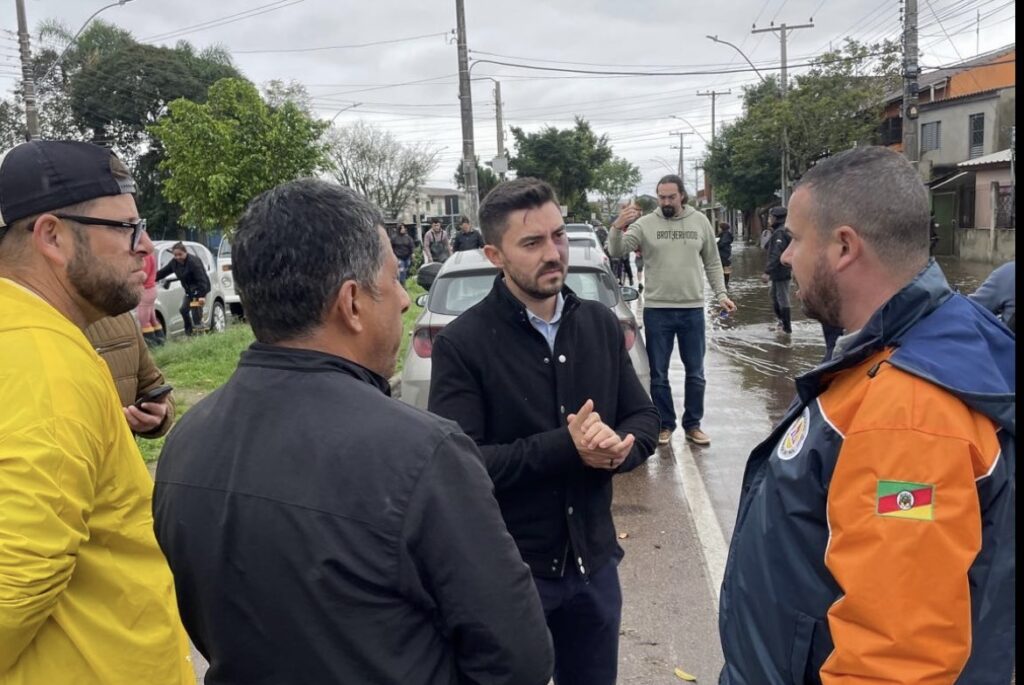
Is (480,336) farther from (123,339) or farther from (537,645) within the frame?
(123,339)

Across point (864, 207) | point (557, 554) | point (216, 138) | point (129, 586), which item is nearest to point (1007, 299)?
point (864, 207)

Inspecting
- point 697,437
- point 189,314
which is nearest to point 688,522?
point 697,437

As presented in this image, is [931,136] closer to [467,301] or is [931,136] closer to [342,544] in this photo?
[467,301]

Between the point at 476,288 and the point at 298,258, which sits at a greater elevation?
the point at 298,258

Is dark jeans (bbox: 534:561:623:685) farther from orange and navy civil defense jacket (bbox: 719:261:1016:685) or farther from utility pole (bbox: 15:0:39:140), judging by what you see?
utility pole (bbox: 15:0:39:140)

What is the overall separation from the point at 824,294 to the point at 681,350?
4.62m

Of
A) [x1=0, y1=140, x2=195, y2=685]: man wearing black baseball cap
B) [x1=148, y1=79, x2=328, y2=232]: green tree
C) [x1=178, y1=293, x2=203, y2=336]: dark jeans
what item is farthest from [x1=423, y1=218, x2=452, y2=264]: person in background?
[x1=0, y1=140, x2=195, y2=685]: man wearing black baseball cap

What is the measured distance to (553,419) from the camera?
8.11 ft

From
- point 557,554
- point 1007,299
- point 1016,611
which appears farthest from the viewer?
point 1007,299

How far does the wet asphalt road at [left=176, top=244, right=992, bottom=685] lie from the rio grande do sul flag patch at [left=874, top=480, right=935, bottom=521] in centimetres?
209

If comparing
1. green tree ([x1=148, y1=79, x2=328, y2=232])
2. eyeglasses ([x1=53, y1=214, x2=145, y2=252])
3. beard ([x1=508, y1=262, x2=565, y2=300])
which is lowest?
beard ([x1=508, y1=262, x2=565, y2=300])

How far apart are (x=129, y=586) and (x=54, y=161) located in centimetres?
94

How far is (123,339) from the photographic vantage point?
304 centimetres

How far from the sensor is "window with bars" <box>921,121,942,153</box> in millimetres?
33688
